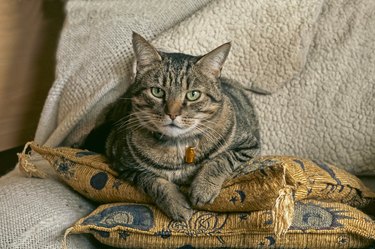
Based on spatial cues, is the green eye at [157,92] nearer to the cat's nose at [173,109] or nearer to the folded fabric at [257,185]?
the cat's nose at [173,109]

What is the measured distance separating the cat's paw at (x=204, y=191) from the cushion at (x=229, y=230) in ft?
0.11

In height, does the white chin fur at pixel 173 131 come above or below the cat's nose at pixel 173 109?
below

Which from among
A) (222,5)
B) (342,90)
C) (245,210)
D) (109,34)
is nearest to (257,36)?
(222,5)

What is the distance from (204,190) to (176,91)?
243mm

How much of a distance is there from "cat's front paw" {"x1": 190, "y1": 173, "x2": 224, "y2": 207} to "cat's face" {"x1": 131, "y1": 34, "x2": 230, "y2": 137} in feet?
0.47

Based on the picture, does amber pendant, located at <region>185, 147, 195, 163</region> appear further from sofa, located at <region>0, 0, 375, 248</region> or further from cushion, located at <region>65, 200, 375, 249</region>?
sofa, located at <region>0, 0, 375, 248</region>

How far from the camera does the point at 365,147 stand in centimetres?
162

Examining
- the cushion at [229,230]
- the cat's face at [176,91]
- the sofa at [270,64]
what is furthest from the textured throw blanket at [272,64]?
the cushion at [229,230]

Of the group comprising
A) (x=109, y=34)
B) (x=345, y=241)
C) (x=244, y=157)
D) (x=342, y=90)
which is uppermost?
(x=109, y=34)

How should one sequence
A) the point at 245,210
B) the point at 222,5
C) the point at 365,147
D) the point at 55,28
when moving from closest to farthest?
the point at 245,210, the point at 365,147, the point at 222,5, the point at 55,28

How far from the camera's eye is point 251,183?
1.15 meters

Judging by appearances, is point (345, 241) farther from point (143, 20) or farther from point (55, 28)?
point (55, 28)

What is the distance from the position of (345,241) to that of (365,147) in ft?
1.73

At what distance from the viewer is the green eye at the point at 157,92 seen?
1288 mm
